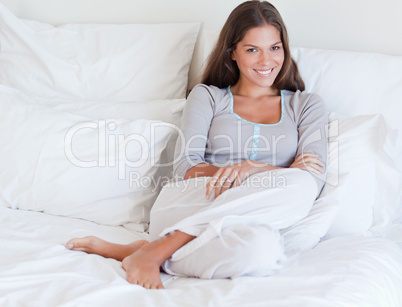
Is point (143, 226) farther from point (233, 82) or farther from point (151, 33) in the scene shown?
point (151, 33)

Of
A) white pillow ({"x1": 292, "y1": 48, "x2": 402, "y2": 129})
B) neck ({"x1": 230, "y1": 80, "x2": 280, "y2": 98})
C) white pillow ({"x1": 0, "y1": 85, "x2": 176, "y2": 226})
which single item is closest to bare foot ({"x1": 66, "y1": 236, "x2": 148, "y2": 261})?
white pillow ({"x1": 0, "y1": 85, "x2": 176, "y2": 226})

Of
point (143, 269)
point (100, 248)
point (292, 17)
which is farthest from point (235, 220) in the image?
point (292, 17)

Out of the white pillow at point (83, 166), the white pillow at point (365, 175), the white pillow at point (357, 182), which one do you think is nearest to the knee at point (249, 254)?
the white pillow at point (357, 182)

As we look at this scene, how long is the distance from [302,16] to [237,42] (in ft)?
0.99

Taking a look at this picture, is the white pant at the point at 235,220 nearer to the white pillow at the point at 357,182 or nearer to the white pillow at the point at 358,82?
the white pillow at the point at 357,182

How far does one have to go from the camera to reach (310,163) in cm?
146

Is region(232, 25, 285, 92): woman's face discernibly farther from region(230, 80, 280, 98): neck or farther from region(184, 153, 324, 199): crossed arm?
region(184, 153, 324, 199): crossed arm

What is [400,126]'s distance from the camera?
1570 mm

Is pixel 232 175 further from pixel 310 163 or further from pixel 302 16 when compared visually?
pixel 302 16

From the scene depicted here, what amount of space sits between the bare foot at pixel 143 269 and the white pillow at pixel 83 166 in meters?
0.35

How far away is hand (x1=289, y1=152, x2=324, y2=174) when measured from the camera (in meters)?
1.45

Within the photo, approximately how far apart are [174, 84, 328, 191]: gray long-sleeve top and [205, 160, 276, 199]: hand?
99 mm

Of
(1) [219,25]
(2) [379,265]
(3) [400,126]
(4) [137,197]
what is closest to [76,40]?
(1) [219,25]

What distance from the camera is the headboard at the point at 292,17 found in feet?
5.59
